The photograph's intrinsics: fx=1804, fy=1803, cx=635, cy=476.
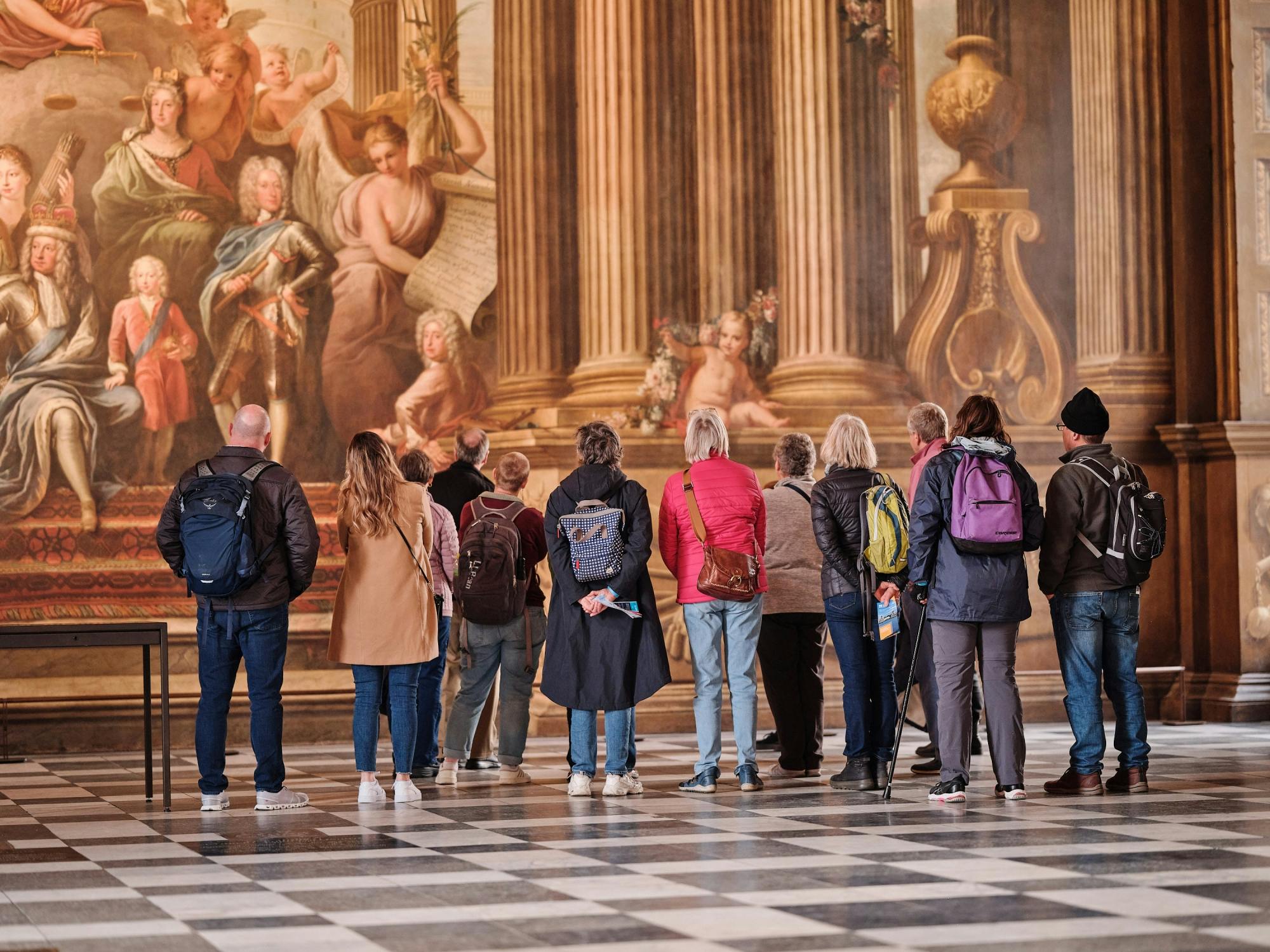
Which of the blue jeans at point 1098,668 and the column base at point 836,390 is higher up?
the column base at point 836,390

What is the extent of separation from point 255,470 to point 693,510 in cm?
198

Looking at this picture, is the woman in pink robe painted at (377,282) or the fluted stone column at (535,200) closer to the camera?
the woman in pink robe painted at (377,282)

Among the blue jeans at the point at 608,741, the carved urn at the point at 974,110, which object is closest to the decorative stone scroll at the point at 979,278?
the carved urn at the point at 974,110

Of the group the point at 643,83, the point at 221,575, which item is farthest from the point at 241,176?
the point at 221,575

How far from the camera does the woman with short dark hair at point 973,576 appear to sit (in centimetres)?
766

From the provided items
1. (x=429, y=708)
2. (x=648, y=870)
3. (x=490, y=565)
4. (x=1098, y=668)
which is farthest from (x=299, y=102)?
(x=648, y=870)

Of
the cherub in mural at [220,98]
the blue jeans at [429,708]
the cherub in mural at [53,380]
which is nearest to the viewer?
the blue jeans at [429,708]

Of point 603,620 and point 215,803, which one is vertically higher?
point 603,620

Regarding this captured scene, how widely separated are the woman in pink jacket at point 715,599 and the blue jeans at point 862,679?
0.41 meters

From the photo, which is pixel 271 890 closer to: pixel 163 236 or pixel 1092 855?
pixel 1092 855

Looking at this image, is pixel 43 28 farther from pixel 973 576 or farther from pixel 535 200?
pixel 973 576

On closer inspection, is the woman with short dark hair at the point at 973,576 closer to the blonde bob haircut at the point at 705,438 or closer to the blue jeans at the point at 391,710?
the blonde bob haircut at the point at 705,438

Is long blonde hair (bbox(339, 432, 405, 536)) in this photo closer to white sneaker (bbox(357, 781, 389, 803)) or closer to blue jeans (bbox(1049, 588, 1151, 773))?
white sneaker (bbox(357, 781, 389, 803))

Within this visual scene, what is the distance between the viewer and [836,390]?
12.4 meters
